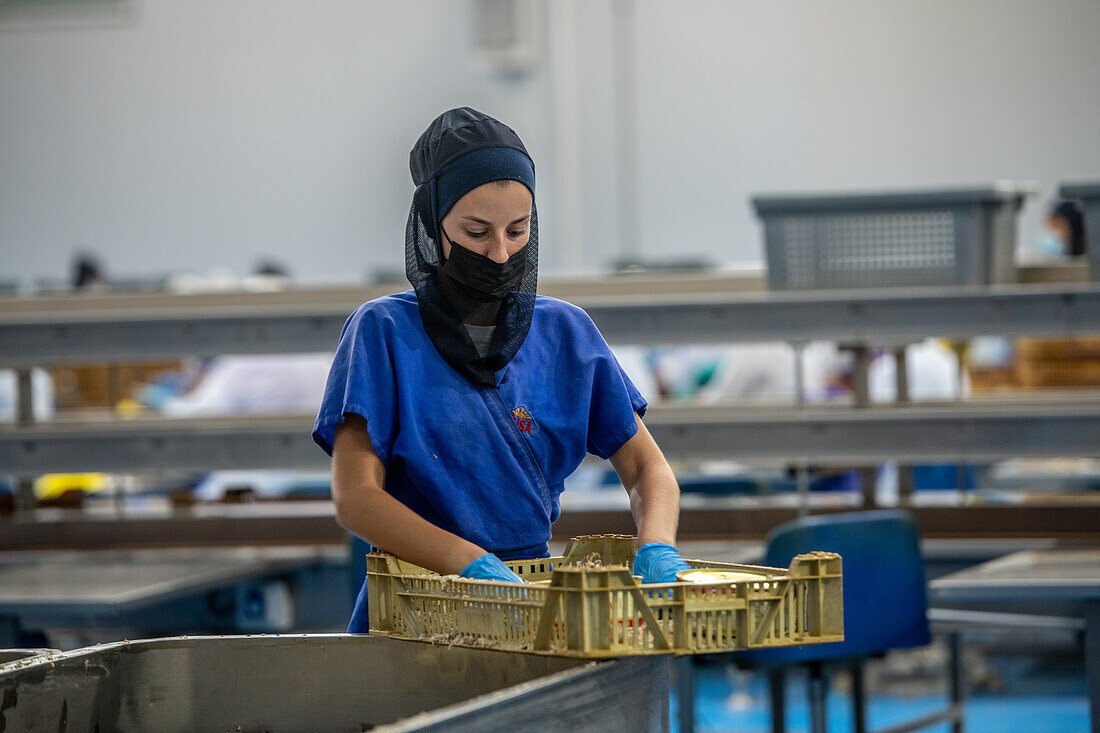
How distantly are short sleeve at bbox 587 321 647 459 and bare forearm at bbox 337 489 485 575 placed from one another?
0.88ft

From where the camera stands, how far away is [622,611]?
117 centimetres

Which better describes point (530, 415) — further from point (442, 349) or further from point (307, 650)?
point (307, 650)

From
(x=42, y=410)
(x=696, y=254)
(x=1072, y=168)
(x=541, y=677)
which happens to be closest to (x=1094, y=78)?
(x=1072, y=168)

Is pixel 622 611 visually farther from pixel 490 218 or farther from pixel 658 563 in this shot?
pixel 490 218

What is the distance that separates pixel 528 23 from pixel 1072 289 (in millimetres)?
6537

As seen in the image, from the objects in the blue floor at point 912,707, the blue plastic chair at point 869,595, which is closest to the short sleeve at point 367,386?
the blue plastic chair at point 869,595

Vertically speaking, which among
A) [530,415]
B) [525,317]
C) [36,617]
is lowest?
[36,617]

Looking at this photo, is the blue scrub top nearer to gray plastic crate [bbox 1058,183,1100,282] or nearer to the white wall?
gray plastic crate [bbox 1058,183,1100,282]

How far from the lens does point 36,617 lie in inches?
106

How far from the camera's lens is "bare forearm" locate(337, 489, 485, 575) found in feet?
4.40

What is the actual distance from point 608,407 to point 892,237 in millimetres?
1643

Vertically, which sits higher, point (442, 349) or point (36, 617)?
point (442, 349)

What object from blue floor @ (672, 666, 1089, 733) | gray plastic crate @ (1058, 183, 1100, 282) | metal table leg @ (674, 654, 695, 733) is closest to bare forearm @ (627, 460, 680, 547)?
metal table leg @ (674, 654, 695, 733)

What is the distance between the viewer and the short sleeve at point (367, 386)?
55.2 inches
